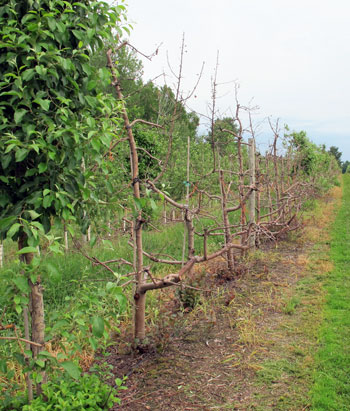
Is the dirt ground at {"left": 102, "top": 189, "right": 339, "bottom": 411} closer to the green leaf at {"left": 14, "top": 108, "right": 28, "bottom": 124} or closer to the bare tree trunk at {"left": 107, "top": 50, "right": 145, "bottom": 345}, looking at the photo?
the bare tree trunk at {"left": 107, "top": 50, "right": 145, "bottom": 345}

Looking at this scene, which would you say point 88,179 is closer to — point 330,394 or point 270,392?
point 270,392

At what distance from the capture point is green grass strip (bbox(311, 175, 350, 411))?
289 cm

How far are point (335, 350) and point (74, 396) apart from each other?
253 cm

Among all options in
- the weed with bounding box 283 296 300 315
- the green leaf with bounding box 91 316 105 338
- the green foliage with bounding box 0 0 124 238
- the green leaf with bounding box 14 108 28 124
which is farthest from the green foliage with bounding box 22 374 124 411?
the weed with bounding box 283 296 300 315

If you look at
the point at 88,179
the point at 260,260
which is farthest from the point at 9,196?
the point at 260,260

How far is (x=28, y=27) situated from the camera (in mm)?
1903

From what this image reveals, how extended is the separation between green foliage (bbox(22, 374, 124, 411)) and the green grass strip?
4.99 feet

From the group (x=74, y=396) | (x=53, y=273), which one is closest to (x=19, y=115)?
(x=53, y=273)

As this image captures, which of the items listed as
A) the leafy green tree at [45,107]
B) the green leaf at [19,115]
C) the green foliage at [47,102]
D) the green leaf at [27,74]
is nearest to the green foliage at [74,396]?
the leafy green tree at [45,107]

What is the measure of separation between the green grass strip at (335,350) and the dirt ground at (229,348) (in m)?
0.09

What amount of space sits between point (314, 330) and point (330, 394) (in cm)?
116

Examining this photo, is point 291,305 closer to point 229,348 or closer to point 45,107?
point 229,348

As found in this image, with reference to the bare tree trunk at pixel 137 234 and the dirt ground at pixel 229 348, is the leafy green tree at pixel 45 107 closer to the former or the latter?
the bare tree trunk at pixel 137 234

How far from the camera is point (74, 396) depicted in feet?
7.53
